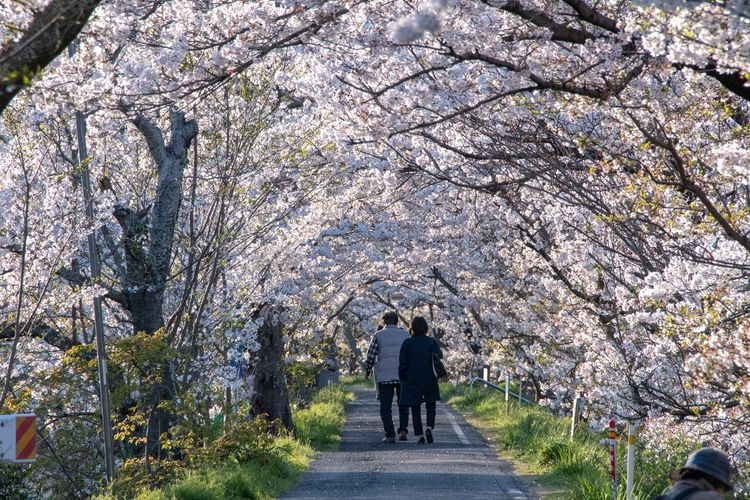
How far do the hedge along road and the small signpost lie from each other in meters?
3.63

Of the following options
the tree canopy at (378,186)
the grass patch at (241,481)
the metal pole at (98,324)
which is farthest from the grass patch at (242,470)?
the tree canopy at (378,186)

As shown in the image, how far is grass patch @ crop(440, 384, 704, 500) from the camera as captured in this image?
10539mm

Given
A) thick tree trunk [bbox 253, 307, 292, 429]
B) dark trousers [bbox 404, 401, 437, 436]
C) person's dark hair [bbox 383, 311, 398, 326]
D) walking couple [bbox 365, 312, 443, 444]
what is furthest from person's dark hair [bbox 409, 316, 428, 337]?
thick tree trunk [bbox 253, 307, 292, 429]

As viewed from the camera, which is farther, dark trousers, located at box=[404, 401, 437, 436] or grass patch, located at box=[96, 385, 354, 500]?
dark trousers, located at box=[404, 401, 437, 436]

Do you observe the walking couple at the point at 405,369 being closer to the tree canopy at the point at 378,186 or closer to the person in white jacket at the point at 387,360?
the person in white jacket at the point at 387,360

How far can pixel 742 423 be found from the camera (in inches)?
317

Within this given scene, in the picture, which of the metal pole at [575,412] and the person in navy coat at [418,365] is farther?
the metal pole at [575,412]

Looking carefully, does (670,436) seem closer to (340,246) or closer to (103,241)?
(103,241)

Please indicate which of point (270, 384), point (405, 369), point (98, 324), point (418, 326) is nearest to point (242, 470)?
point (98, 324)

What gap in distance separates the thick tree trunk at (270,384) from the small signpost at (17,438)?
31.4 ft

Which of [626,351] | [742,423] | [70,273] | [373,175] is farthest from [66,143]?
[742,423]

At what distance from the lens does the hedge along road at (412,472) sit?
36.1ft

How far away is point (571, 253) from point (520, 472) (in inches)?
118

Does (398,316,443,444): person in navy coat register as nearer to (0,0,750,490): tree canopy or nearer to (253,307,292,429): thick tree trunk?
(0,0,750,490): tree canopy
